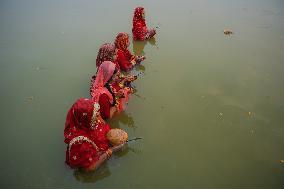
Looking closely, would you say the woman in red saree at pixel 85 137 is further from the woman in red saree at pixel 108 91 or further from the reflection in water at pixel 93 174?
the woman in red saree at pixel 108 91

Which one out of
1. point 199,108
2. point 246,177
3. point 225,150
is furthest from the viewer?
point 199,108

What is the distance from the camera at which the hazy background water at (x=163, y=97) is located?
4.23m

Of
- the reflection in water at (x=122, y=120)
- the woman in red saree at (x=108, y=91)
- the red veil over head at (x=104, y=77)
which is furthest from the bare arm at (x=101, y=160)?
the red veil over head at (x=104, y=77)

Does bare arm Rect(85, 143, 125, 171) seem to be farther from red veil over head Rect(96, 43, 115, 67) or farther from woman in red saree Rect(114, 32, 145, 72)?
woman in red saree Rect(114, 32, 145, 72)

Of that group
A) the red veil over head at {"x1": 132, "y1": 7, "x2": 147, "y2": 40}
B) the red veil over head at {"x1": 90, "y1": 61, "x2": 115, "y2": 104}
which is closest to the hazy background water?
the red veil over head at {"x1": 132, "y1": 7, "x2": 147, "y2": 40}

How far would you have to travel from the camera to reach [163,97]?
5770 mm

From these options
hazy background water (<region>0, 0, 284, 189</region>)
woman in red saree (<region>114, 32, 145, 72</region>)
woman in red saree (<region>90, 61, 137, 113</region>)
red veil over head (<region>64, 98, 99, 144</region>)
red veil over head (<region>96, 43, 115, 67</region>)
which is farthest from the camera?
woman in red saree (<region>114, 32, 145, 72</region>)

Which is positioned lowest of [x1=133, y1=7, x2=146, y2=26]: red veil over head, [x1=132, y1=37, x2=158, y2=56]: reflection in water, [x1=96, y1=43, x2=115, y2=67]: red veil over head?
[x1=132, y1=37, x2=158, y2=56]: reflection in water

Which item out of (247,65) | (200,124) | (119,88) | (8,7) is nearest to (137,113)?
(119,88)

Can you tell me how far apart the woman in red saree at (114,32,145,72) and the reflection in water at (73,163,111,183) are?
8.97ft

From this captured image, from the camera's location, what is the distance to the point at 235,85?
621 cm

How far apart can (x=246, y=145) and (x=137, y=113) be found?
79.3 inches

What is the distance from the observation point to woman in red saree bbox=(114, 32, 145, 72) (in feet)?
20.5

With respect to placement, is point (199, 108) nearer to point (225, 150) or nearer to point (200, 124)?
point (200, 124)
